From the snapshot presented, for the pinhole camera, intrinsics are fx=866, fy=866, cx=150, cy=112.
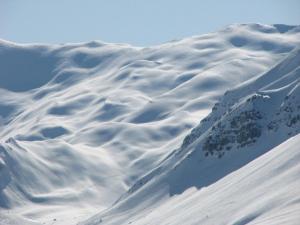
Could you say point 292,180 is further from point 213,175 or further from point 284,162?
point 213,175

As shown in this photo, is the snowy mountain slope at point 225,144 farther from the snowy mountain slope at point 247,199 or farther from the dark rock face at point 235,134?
the snowy mountain slope at point 247,199

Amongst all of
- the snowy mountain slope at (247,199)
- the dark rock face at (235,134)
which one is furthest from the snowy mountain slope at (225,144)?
the snowy mountain slope at (247,199)

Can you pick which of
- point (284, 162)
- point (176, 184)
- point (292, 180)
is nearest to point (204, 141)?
point (176, 184)

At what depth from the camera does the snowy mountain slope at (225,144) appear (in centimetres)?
14200

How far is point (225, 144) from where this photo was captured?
150250 millimetres

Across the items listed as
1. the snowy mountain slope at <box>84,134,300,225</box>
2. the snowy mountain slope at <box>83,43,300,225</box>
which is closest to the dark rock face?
the snowy mountain slope at <box>83,43,300,225</box>

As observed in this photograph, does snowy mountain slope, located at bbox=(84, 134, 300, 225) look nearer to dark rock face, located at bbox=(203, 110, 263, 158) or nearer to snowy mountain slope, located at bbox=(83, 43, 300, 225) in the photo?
snowy mountain slope, located at bbox=(83, 43, 300, 225)

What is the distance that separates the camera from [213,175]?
474 feet

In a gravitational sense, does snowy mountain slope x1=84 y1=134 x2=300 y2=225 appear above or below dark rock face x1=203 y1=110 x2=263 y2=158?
Result: below

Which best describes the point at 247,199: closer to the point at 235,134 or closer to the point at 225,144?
the point at 235,134

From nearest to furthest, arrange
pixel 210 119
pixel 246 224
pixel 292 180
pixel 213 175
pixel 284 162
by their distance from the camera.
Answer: pixel 246 224 → pixel 292 180 → pixel 284 162 → pixel 213 175 → pixel 210 119

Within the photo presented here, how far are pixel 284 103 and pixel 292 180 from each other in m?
49.7

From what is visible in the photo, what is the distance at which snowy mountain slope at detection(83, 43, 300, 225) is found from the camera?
142000 mm

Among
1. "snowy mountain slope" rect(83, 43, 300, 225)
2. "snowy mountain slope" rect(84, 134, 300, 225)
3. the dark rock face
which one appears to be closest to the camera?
"snowy mountain slope" rect(84, 134, 300, 225)
